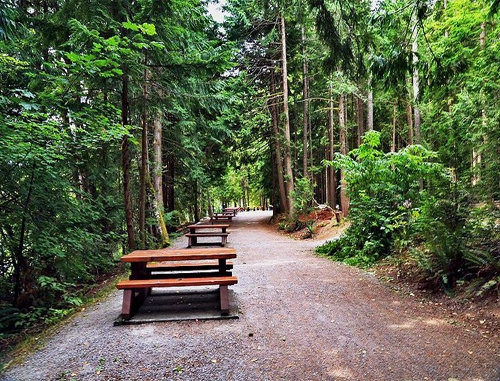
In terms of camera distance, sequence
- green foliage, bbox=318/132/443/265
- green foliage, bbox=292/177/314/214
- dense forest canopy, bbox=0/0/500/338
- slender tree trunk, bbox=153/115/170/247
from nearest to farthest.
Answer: dense forest canopy, bbox=0/0/500/338 → green foliage, bbox=318/132/443/265 → slender tree trunk, bbox=153/115/170/247 → green foliage, bbox=292/177/314/214

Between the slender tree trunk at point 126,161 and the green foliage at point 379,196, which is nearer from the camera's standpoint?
the slender tree trunk at point 126,161

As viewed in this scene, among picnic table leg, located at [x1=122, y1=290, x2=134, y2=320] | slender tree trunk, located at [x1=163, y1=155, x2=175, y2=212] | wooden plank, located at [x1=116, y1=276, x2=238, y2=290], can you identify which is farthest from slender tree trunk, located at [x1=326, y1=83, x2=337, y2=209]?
picnic table leg, located at [x1=122, y1=290, x2=134, y2=320]

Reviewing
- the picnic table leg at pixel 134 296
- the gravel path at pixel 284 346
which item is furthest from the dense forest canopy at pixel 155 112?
the gravel path at pixel 284 346

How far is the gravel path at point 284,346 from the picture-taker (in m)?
2.85

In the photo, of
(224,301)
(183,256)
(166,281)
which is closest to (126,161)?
(183,256)

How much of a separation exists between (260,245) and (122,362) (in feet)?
27.8

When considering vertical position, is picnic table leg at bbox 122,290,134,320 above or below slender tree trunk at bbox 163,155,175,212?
below

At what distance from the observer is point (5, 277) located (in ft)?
18.9

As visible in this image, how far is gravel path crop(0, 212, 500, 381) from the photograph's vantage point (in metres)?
2.85

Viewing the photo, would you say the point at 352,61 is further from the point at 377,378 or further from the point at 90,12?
the point at 90,12

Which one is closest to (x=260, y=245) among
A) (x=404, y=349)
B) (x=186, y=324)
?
(x=186, y=324)

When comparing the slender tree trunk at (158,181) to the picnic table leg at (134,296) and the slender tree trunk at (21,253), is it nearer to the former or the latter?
the slender tree trunk at (21,253)

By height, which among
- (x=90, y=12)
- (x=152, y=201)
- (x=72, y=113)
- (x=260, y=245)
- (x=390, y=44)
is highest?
(x=90, y=12)

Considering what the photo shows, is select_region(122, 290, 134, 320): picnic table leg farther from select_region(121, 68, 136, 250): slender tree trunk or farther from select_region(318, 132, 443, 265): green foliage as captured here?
select_region(318, 132, 443, 265): green foliage
